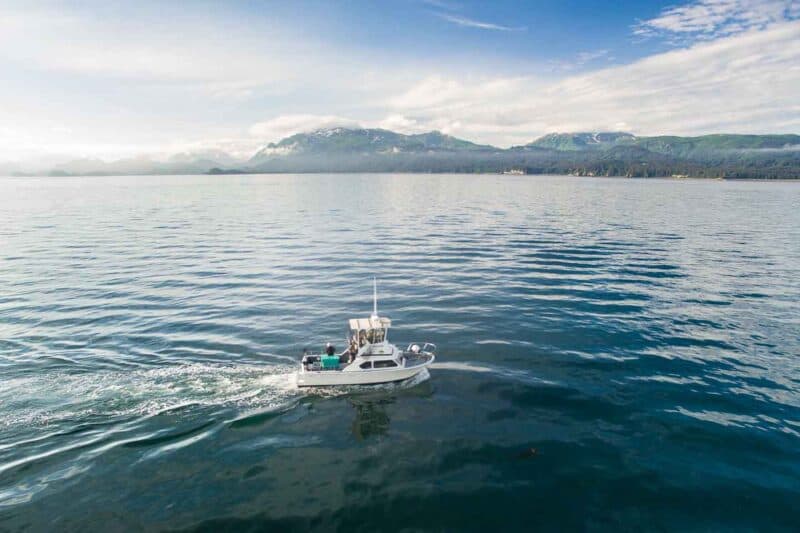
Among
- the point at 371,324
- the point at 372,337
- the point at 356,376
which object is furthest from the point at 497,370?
the point at 356,376

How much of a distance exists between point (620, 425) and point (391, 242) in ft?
227

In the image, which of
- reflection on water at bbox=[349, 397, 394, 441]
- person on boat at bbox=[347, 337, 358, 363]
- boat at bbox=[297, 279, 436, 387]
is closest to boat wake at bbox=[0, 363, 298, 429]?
boat at bbox=[297, 279, 436, 387]

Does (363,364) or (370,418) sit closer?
(370,418)

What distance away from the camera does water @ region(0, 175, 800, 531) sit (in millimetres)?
24094

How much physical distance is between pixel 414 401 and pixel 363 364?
5.22 meters

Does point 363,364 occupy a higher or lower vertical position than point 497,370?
higher

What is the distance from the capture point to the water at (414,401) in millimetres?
24094

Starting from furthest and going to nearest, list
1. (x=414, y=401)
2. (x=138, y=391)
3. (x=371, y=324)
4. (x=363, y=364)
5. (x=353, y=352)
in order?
(x=371, y=324)
(x=353, y=352)
(x=363, y=364)
(x=414, y=401)
(x=138, y=391)

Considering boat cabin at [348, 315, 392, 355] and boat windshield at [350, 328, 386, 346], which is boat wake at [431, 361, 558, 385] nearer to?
boat cabin at [348, 315, 392, 355]

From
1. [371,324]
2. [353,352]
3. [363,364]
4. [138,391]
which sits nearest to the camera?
[138,391]

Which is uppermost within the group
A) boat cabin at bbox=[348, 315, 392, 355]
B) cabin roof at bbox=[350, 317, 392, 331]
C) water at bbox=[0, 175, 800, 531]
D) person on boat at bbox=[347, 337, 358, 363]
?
cabin roof at bbox=[350, 317, 392, 331]

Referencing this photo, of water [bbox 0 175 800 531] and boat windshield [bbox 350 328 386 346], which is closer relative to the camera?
water [bbox 0 175 800 531]

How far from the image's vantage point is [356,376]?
36719 mm

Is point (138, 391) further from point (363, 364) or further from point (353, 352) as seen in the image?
point (363, 364)
